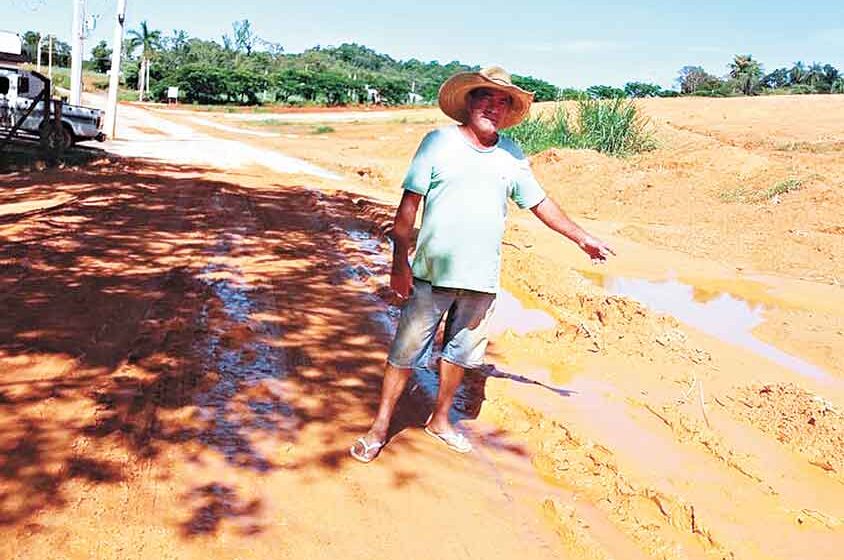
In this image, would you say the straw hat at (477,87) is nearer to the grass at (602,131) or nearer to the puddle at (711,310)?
the puddle at (711,310)

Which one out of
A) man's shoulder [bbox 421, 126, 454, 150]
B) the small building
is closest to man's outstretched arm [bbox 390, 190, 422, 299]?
man's shoulder [bbox 421, 126, 454, 150]

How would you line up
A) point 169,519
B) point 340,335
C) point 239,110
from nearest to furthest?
point 169,519 → point 340,335 → point 239,110

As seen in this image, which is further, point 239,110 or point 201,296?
point 239,110

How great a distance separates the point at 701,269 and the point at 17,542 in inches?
403

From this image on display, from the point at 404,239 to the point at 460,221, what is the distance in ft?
0.90

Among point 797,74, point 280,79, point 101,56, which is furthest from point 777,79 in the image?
point 101,56

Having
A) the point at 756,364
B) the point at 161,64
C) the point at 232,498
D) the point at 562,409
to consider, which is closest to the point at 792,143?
the point at 756,364

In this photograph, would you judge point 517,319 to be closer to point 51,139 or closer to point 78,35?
point 51,139

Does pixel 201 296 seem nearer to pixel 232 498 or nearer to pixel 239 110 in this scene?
pixel 232 498

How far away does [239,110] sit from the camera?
53406 millimetres

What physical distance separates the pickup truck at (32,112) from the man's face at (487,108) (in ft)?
41.8

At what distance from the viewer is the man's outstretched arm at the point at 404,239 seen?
11.7 ft

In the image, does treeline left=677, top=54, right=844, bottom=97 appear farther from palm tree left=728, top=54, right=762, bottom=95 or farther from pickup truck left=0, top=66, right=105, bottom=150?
pickup truck left=0, top=66, right=105, bottom=150

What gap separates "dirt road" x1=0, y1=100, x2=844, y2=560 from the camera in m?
3.20
